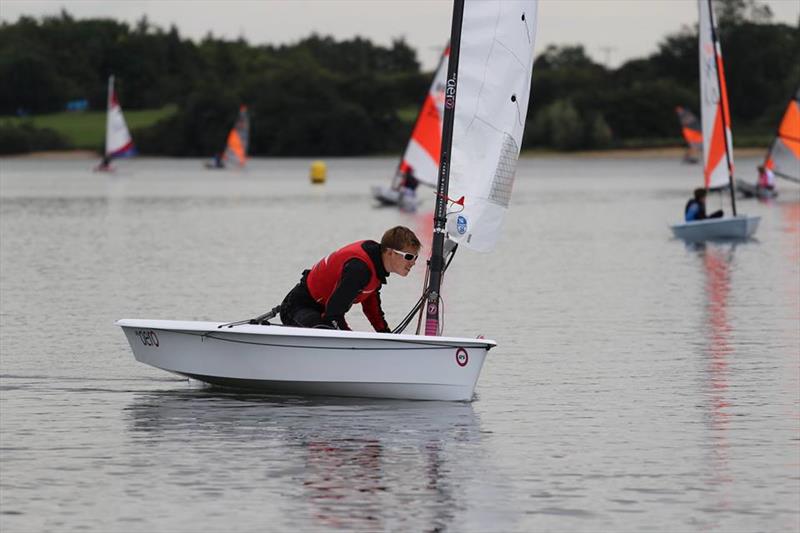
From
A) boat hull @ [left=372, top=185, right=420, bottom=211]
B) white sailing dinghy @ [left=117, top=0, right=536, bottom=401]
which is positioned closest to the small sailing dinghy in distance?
boat hull @ [left=372, top=185, right=420, bottom=211]

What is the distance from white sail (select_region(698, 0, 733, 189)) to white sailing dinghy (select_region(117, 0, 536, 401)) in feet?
87.0

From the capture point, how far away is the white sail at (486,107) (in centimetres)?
1639

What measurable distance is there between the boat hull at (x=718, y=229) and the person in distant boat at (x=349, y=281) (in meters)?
26.1

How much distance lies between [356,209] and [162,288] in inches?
1328

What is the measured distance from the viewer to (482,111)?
653 inches

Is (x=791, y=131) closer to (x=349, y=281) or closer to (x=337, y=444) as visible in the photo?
(x=349, y=281)

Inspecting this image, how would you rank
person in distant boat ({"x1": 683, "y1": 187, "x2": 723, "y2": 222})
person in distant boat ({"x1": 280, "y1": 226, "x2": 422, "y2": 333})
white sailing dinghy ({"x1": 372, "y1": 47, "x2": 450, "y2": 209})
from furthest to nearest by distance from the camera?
1. white sailing dinghy ({"x1": 372, "y1": 47, "x2": 450, "y2": 209})
2. person in distant boat ({"x1": 683, "y1": 187, "x2": 723, "y2": 222})
3. person in distant boat ({"x1": 280, "y1": 226, "x2": 422, "y2": 333})

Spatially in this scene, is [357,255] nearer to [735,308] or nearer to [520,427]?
[520,427]

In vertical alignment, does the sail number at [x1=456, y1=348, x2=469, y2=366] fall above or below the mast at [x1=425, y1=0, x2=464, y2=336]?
below

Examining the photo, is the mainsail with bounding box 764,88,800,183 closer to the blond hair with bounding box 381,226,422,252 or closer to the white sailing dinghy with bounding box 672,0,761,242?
the white sailing dinghy with bounding box 672,0,761,242

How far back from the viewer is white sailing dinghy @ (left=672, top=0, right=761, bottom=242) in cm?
4116

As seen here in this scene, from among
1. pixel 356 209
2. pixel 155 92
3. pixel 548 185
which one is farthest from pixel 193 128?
pixel 356 209

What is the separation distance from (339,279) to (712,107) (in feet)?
98.4

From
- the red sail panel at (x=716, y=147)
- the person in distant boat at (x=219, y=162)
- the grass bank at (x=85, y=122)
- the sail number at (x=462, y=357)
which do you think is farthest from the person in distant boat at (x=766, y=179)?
the grass bank at (x=85, y=122)
